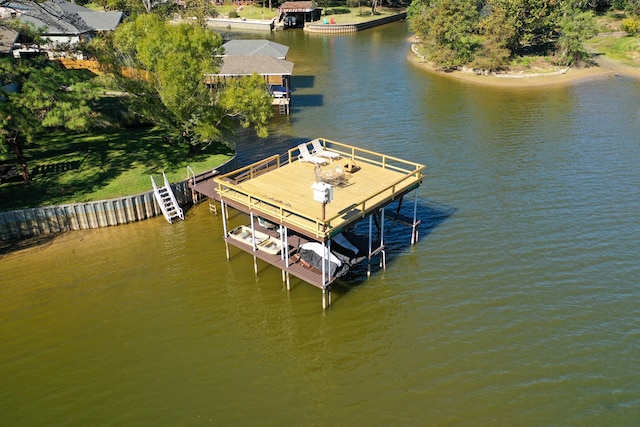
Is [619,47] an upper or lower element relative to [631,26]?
lower

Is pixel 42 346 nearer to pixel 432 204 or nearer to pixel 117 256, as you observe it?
pixel 117 256

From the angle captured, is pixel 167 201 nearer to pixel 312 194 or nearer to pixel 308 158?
pixel 308 158

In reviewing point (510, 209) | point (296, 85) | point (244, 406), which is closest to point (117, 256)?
point (244, 406)

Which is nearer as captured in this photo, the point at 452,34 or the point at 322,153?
the point at 322,153

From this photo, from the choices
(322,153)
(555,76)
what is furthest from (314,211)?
(555,76)

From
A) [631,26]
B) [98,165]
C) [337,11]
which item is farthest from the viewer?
[337,11]

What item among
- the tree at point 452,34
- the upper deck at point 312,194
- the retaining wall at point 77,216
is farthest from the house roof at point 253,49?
the upper deck at point 312,194
